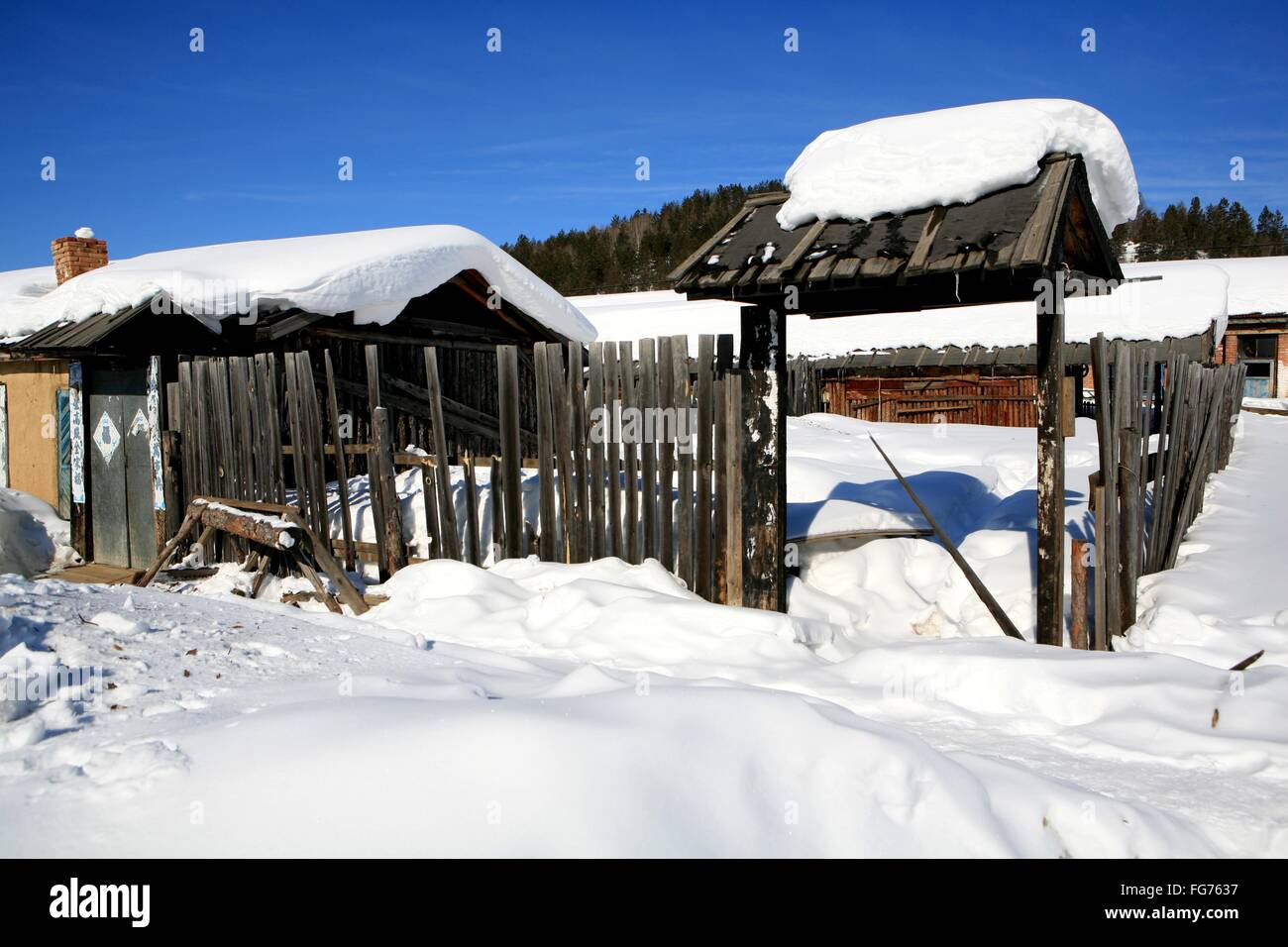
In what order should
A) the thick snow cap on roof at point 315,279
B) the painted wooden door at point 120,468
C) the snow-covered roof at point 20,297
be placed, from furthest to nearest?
the snow-covered roof at point 20,297 → the painted wooden door at point 120,468 → the thick snow cap on roof at point 315,279

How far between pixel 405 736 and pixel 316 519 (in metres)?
5.46

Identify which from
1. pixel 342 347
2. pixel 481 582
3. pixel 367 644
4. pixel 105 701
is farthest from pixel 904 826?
pixel 342 347

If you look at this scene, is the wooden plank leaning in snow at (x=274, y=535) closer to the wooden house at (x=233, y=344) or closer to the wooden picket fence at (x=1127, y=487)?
the wooden house at (x=233, y=344)

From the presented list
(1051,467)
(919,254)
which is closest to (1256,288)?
(1051,467)

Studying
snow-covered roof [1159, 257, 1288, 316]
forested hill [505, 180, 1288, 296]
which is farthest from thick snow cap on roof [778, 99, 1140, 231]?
forested hill [505, 180, 1288, 296]

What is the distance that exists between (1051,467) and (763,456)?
1.72 m

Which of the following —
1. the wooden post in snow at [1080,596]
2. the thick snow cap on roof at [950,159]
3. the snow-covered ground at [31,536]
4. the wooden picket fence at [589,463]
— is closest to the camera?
the wooden post in snow at [1080,596]

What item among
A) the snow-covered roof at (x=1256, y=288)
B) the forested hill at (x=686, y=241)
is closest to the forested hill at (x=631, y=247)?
the forested hill at (x=686, y=241)

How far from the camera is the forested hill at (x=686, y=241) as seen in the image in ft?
192

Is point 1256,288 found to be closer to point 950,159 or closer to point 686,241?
point 950,159

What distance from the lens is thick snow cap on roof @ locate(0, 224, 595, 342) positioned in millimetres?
8672

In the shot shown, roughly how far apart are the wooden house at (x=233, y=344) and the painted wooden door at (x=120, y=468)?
2 centimetres

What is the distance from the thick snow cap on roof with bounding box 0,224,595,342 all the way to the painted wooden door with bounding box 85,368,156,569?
0.86 m
